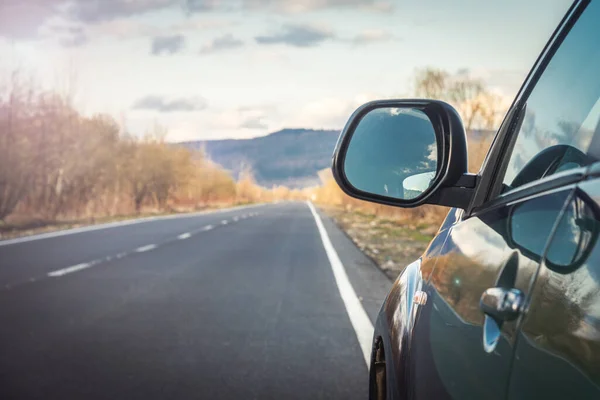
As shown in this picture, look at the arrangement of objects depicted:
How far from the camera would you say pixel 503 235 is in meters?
1.72

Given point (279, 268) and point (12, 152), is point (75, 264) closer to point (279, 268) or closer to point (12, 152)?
point (279, 268)

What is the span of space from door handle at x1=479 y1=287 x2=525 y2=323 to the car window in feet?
0.99

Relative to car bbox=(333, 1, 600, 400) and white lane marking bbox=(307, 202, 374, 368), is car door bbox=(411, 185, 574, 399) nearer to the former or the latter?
car bbox=(333, 1, 600, 400)

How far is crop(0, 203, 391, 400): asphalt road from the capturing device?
195 inches

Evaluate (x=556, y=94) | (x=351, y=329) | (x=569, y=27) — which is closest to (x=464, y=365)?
(x=556, y=94)

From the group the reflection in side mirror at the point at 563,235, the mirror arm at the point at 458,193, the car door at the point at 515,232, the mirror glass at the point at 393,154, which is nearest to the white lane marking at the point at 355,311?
the mirror glass at the point at 393,154

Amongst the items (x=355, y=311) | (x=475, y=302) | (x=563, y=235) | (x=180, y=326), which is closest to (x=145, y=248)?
(x=355, y=311)

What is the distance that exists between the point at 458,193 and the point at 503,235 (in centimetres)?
54

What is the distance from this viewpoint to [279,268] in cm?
1207

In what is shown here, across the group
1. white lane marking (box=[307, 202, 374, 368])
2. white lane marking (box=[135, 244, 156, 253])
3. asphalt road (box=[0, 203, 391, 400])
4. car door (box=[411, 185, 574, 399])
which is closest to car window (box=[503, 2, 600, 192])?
car door (box=[411, 185, 574, 399])

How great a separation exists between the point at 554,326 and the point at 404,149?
123 cm

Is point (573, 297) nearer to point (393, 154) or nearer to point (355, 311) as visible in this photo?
point (393, 154)

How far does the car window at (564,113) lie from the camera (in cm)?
160

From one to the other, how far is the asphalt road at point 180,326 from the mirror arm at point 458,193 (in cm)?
271
